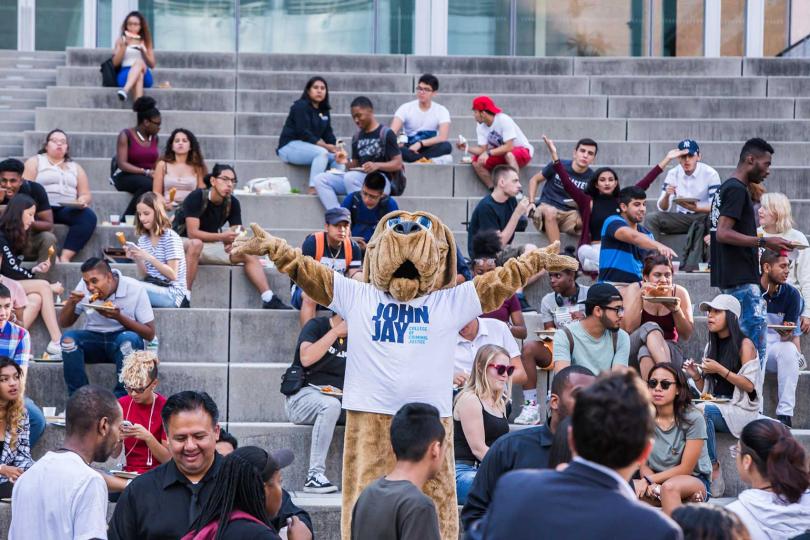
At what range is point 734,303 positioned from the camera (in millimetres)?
8695

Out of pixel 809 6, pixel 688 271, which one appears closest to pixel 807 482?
pixel 688 271

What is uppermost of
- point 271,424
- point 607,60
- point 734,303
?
point 607,60

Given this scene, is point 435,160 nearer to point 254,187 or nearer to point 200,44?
point 254,187

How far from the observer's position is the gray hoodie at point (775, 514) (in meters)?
5.13

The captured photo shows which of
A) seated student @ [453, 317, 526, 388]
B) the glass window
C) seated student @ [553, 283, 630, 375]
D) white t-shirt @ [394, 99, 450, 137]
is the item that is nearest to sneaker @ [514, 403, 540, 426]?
seated student @ [453, 317, 526, 388]

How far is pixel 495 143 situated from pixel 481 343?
4189mm

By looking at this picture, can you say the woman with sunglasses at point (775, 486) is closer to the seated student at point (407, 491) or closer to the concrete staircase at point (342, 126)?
the seated student at point (407, 491)

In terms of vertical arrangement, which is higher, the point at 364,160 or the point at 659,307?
the point at 364,160

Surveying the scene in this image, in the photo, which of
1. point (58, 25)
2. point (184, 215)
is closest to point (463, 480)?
point (184, 215)

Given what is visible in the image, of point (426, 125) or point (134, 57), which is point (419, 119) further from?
point (134, 57)

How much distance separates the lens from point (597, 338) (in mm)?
8391

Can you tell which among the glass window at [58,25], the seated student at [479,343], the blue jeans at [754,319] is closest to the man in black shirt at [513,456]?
the seated student at [479,343]

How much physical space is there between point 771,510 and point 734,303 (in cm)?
371

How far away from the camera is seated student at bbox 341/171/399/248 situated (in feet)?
34.9
